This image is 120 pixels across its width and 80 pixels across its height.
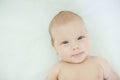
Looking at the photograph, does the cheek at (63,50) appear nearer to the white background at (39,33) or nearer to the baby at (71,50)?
the baby at (71,50)

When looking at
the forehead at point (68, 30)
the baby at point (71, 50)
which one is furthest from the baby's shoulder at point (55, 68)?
the forehead at point (68, 30)

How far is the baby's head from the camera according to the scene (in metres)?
1.18

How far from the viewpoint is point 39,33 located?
134cm

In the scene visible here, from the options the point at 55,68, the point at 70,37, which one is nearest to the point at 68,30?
the point at 70,37

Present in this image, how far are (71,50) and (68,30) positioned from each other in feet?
0.29

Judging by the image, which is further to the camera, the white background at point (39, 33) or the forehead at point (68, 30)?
the white background at point (39, 33)

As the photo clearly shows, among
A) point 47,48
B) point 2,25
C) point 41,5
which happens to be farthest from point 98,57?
point 2,25

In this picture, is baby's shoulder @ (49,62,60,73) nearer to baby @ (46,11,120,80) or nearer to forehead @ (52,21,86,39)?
baby @ (46,11,120,80)

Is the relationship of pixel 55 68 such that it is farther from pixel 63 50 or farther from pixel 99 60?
pixel 99 60

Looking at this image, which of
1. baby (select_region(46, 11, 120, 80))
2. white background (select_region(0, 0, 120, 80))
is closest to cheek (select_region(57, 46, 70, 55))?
baby (select_region(46, 11, 120, 80))

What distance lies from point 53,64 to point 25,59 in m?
0.14

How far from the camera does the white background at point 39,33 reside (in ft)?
4.30

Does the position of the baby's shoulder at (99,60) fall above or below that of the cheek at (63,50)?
below

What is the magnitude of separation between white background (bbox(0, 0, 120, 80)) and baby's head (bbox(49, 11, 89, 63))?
0.14 m
